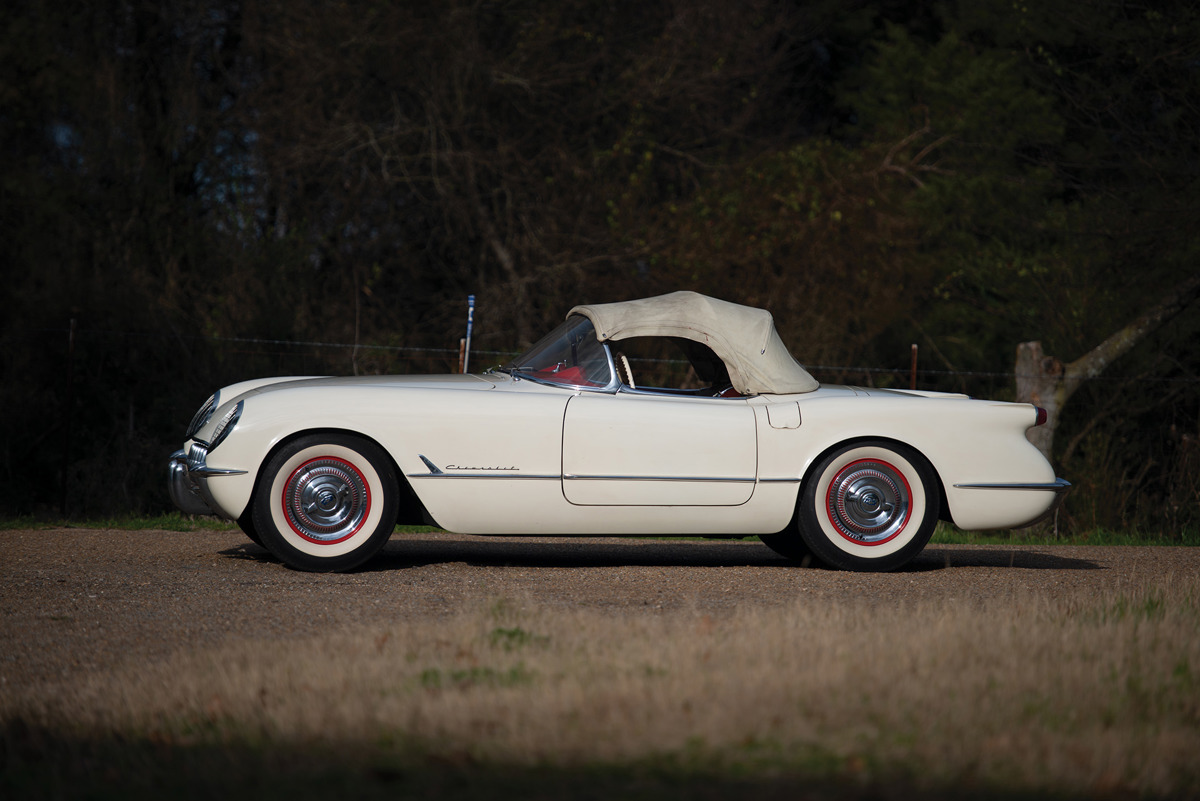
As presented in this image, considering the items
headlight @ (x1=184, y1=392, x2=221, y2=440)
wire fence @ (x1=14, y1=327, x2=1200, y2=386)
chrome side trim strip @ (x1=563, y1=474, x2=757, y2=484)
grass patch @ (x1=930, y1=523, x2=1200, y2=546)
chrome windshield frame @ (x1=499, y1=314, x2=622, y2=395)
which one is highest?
wire fence @ (x1=14, y1=327, x2=1200, y2=386)

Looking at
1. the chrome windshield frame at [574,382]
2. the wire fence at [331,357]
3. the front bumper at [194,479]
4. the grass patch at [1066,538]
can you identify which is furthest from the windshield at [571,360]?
the wire fence at [331,357]

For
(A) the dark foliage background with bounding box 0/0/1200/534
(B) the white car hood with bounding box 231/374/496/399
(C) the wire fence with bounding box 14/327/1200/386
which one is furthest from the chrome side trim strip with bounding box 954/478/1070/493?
(A) the dark foliage background with bounding box 0/0/1200/534

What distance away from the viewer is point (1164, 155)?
14.6 m

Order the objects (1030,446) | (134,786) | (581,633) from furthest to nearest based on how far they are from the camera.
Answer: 1. (1030,446)
2. (581,633)
3. (134,786)

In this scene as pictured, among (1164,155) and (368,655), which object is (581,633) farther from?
(1164,155)

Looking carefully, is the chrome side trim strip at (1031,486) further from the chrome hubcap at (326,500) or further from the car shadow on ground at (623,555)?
the chrome hubcap at (326,500)

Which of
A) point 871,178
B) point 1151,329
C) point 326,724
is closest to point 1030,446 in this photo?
point 326,724

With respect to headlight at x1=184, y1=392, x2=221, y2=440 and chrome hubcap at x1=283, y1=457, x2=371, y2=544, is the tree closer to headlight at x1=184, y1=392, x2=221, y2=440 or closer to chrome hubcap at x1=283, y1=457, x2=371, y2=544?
chrome hubcap at x1=283, y1=457, x2=371, y2=544

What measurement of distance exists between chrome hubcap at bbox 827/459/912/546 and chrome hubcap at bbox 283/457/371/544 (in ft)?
8.74

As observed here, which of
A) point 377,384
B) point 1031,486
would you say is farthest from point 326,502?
point 1031,486

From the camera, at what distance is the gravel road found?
16.6ft

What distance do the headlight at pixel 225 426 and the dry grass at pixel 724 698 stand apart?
6.68 ft

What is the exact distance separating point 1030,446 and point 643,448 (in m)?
2.39

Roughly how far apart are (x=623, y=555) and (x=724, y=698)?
4507 mm
